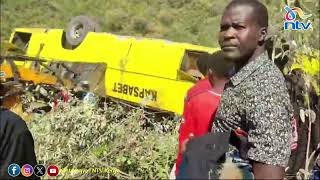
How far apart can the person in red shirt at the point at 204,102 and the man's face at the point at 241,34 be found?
57 cm

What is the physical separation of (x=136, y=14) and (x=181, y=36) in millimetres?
2430

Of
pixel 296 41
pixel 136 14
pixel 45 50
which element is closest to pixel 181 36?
pixel 136 14

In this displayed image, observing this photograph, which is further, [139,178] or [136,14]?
[136,14]

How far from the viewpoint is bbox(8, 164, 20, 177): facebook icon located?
212cm

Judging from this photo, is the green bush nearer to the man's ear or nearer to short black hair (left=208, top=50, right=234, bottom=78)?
short black hair (left=208, top=50, right=234, bottom=78)

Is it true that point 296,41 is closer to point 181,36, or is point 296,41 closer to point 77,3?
point 181,36

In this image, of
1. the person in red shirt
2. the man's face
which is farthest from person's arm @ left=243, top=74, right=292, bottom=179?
the person in red shirt

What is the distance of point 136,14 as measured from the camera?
17984 millimetres

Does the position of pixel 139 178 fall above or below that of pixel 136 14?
below

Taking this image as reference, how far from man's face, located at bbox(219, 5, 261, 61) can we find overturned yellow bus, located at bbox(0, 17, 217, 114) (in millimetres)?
4657

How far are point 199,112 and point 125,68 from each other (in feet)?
17.5

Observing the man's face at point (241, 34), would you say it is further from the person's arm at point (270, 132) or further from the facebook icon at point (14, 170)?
the facebook icon at point (14, 170)

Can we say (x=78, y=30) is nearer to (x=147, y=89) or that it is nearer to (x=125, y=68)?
(x=125, y=68)

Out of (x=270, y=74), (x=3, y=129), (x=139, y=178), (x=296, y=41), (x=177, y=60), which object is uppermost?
(x=177, y=60)
